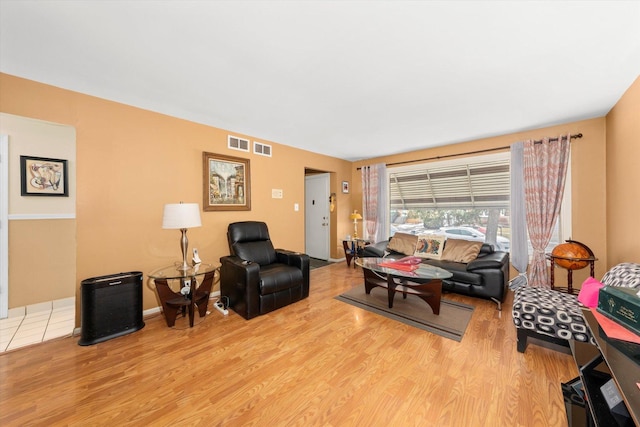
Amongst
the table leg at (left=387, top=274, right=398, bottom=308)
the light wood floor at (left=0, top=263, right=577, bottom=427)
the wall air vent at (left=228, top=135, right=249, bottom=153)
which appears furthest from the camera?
the wall air vent at (left=228, top=135, right=249, bottom=153)

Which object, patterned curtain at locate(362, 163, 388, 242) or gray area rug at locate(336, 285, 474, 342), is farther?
patterned curtain at locate(362, 163, 388, 242)

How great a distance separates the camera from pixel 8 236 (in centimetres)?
255

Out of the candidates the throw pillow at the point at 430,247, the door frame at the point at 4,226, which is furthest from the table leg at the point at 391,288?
the door frame at the point at 4,226

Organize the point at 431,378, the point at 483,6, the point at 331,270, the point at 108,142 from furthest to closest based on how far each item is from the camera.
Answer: the point at 331,270
the point at 108,142
the point at 431,378
the point at 483,6

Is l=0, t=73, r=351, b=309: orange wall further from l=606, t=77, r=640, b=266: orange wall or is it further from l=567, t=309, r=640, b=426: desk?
l=606, t=77, r=640, b=266: orange wall

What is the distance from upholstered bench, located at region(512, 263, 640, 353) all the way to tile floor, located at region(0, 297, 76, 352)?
13.9ft

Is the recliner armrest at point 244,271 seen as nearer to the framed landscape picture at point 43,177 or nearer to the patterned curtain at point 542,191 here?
the framed landscape picture at point 43,177

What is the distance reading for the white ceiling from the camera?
1.39 m

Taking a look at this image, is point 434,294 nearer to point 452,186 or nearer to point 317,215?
point 452,186

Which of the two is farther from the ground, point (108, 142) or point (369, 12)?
point (369, 12)

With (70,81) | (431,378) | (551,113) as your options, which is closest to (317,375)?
(431,378)

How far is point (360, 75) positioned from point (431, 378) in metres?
2.50

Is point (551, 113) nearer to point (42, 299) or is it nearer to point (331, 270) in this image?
point (331, 270)

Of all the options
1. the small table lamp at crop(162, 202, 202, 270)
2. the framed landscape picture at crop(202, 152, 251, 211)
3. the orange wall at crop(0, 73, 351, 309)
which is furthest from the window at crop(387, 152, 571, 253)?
the small table lamp at crop(162, 202, 202, 270)
